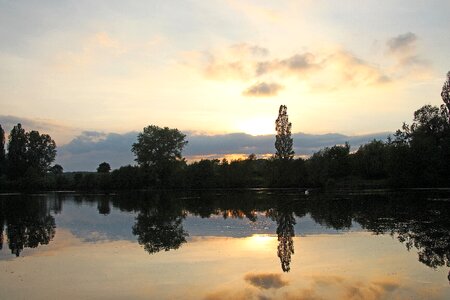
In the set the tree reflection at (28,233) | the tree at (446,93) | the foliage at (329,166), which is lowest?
the tree reflection at (28,233)

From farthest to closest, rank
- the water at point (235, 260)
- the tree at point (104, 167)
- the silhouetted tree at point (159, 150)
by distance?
the tree at point (104, 167)
the silhouetted tree at point (159, 150)
the water at point (235, 260)

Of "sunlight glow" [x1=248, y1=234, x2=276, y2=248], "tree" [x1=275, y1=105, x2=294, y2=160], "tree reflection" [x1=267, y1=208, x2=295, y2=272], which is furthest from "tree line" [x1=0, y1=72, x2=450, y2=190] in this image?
"sunlight glow" [x1=248, y1=234, x2=276, y2=248]

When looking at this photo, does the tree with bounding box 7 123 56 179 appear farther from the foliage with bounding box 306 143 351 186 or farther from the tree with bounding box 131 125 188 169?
the foliage with bounding box 306 143 351 186

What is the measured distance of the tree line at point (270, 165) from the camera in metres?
72.8

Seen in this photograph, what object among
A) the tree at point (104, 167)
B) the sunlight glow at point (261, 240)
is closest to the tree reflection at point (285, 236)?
the sunlight glow at point (261, 240)

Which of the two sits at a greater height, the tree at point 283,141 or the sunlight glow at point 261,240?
the tree at point 283,141

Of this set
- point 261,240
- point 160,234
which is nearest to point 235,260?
point 261,240

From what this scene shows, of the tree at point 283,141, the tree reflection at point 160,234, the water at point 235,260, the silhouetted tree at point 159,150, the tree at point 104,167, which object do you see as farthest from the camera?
the tree at point 104,167

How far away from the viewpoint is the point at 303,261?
14.8 metres

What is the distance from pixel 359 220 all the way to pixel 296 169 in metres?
62.0

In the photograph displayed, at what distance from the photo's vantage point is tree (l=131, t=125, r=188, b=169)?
116188mm

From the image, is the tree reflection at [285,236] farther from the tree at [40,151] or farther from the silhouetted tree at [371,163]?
the tree at [40,151]

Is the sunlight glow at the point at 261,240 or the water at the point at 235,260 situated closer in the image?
the water at the point at 235,260

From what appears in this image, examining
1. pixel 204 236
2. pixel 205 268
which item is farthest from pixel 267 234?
pixel 205 268
